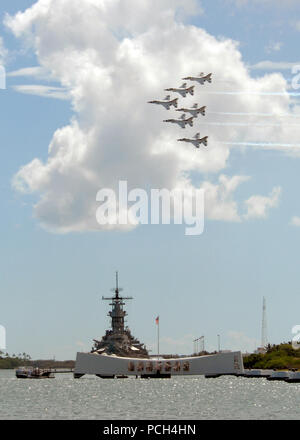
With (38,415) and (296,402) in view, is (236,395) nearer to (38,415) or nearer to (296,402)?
(296,402)

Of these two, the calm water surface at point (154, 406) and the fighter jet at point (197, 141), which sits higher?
the fighter jet at point (197, 141)

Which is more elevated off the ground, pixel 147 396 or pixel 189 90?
pixel 189 90

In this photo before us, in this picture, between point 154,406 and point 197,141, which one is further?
point 197,141

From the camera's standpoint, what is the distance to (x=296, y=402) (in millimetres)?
151000

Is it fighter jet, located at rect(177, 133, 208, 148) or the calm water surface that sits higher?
fighter jet, located at rect(177, 133, 208, 148)

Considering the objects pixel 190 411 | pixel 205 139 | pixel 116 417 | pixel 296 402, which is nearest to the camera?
pixel 116 417

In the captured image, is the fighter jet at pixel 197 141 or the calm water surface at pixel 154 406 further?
the fighter jet at pixel 197 141

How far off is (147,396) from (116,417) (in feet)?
166

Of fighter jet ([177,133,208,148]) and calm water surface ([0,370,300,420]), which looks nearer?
calm water surface ([0,370,300,420])

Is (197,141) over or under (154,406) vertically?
over

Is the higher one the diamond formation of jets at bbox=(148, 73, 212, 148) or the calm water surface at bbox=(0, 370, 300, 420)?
the diamond formation of jets at bbox=(148, 73, 212, 148)

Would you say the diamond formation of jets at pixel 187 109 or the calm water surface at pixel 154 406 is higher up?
the diamond formation of jets at pixel 187 109
